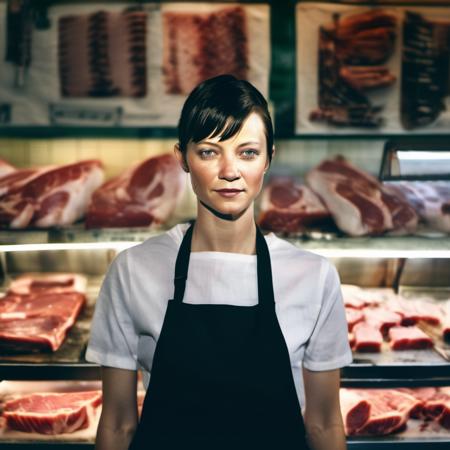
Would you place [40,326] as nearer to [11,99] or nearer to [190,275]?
[190,275]

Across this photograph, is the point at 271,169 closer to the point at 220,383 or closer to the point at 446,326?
the point at 446,326

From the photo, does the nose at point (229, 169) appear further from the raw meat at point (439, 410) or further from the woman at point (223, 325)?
the raw meat at point (439, 410)

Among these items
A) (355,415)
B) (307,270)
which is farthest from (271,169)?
(307,270)

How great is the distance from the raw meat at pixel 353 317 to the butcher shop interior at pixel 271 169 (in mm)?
24

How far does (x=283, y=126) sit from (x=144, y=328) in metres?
1.99

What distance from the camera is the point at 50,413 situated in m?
2.46

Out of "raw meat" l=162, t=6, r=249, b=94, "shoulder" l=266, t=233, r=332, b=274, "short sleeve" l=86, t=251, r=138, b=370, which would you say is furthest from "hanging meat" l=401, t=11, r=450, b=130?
"short sleeve" l=86, t=251, r=138, b=370

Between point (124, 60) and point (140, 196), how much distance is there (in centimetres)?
92

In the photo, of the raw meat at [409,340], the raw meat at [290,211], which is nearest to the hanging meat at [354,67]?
the raw meat at [290,211]

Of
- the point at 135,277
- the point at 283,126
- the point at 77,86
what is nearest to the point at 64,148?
the point at 77,86

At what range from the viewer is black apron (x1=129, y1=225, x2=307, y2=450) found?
1.49 m

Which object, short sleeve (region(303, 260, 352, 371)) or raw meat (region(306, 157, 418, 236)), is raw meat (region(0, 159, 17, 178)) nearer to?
raw meat (region(306, 157, 418, 236))

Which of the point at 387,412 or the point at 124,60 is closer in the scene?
the point at 387,412

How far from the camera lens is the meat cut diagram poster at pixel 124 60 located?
9.77ft
